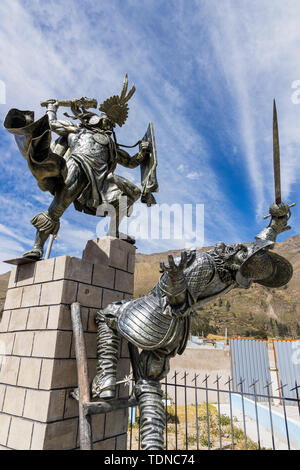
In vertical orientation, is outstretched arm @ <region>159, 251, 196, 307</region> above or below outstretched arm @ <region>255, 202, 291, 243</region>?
below

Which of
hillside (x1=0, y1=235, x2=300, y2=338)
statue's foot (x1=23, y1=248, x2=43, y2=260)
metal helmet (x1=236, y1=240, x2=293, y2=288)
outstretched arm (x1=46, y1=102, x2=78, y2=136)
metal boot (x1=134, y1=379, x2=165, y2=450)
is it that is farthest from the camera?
hillside (x1=0, y1=235, x2=300, y2=338)

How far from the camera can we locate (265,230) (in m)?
2.87

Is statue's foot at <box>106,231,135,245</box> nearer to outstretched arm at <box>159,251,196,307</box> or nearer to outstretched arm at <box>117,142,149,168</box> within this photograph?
outstretched arm at <box>117,142,149,168</box>

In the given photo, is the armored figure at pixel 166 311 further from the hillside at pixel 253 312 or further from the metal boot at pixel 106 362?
the hillside at pixel 253 312

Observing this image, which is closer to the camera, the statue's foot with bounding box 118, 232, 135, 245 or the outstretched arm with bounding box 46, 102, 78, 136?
the statue's foot with bounding box 118, 232, 135, 245

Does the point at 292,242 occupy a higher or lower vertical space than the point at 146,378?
higher

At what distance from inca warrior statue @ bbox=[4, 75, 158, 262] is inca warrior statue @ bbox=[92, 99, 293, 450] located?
1261 millimetres

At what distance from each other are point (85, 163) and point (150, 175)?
2.89 ft

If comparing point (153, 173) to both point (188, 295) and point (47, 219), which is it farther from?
point (188, 295)

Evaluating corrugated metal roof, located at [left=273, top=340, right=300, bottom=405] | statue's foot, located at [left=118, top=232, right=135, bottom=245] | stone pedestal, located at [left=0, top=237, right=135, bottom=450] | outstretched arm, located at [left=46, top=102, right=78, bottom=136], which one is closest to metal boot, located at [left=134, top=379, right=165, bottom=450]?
stone pedestal, located at [left=0, top=237, right=135, bottom=450]

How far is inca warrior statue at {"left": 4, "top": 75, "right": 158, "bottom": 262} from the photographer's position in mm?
2873

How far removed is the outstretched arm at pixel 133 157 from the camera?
13.2 feet

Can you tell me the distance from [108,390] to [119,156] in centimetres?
291
